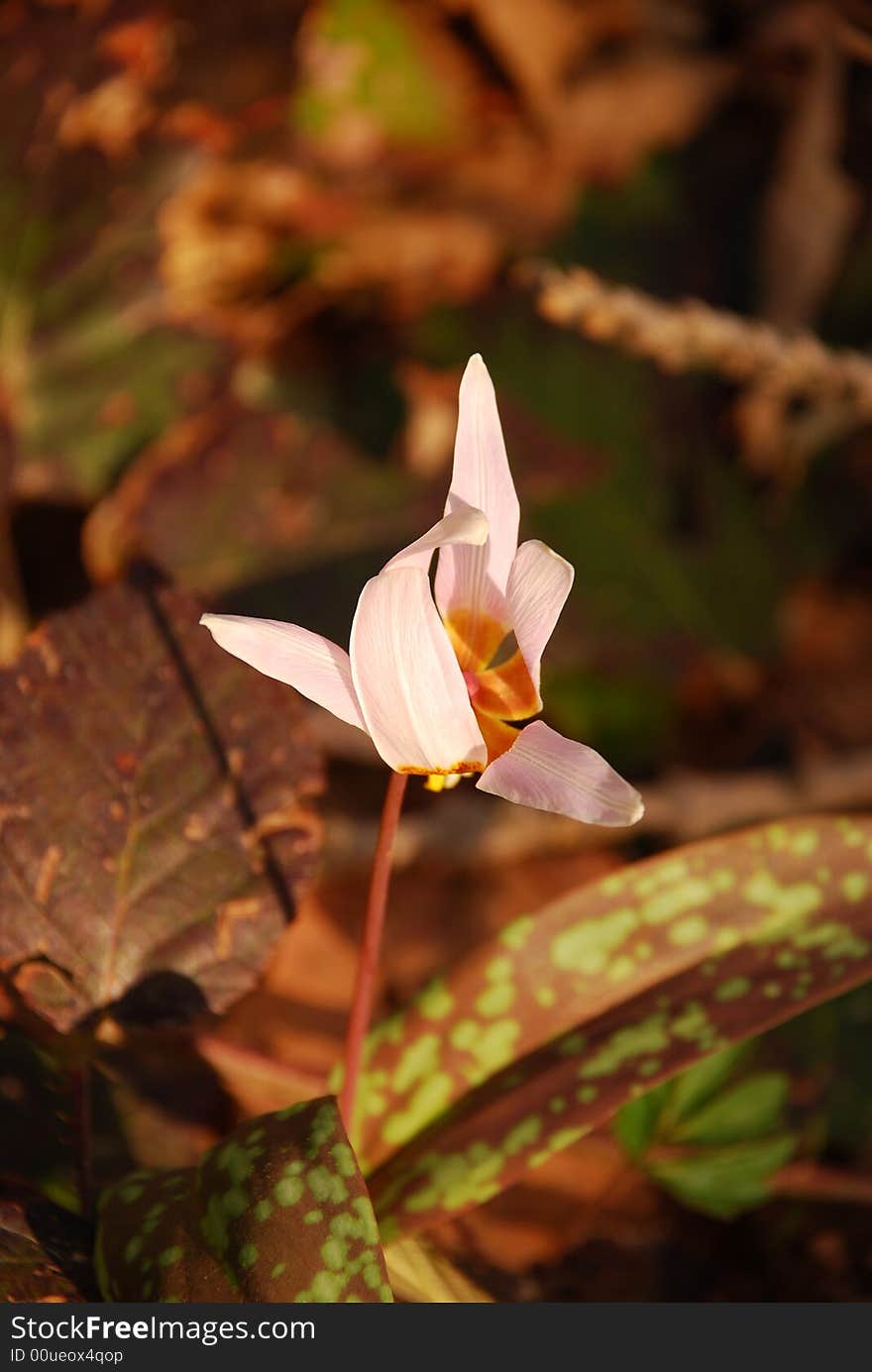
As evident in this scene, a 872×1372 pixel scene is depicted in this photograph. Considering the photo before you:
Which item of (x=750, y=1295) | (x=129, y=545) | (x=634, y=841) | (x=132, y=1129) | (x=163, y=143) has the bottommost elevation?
(x=750, y=1295)

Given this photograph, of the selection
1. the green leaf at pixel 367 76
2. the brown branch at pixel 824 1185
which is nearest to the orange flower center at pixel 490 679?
the brown branch at pixel 824 1185

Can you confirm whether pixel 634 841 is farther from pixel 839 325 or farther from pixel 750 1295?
pixel 839 325

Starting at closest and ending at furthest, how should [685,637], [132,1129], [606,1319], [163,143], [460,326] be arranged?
[606,1319], [132,1129], [163,143], [685,637], [460,326]

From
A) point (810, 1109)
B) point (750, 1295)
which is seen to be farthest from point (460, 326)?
point (750, 1295)

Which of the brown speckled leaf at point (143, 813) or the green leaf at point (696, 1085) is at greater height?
the brown speckled leaf at point (143, 813)

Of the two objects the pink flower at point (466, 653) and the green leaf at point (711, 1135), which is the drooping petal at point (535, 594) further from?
the green leaf at point (711, 1135)

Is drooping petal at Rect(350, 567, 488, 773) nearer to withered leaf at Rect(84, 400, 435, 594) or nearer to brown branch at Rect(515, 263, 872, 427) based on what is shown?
withered leaf at Rect(84, 400, 435, 594)
